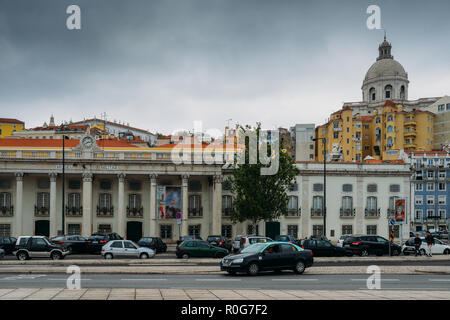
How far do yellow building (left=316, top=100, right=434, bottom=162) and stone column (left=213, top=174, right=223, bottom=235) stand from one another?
78.6 meters

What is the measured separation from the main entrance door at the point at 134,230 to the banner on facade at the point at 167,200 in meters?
6.46

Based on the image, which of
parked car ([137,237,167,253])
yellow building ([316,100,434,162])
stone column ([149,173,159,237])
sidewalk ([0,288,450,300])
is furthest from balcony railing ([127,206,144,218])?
yellow building ([316,100,434,162])

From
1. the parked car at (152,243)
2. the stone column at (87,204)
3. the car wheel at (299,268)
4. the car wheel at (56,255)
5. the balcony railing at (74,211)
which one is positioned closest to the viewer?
the car wheel at (299,268)

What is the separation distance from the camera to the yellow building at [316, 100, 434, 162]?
444 feet

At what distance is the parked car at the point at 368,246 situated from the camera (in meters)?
37.9

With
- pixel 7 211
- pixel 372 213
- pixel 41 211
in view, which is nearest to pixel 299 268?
pixel 372 213

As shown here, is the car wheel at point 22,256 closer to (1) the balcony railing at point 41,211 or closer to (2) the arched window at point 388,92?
(1) the balcony railing at point 41,211

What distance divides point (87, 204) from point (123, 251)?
24.5 meters

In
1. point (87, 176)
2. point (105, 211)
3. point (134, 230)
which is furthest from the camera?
point (134, 230)

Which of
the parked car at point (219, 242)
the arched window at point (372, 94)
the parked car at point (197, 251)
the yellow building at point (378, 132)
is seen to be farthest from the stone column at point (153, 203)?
the arched window at point (372, 94)

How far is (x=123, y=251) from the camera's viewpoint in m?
34.5

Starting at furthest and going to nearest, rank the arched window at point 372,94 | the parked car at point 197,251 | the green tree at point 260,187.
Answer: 1. the arched window at point 372,94
2. the green tree at point 260,187
3. the parked car at point 197,251

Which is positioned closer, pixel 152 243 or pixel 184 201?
pixel 152 243

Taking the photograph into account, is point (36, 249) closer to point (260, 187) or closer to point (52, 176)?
point (52, 176)
